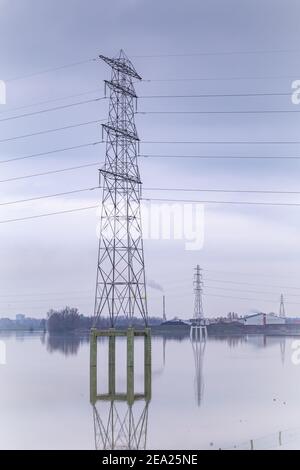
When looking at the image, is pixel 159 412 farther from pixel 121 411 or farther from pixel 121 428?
pixel 121 428

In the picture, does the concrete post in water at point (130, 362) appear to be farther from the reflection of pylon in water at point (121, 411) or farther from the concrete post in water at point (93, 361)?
the concrete post in water at point (93, 361)

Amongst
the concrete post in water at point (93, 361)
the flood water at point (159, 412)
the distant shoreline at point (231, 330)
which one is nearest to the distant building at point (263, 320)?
the distant shoreline at point (231, 330)

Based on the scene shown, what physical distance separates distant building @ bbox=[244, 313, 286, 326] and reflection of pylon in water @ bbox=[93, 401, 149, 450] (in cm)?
15493

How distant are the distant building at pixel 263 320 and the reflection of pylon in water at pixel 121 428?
6100 inches

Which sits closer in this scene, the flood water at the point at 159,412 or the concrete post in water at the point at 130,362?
the flood water at the point at 159,412

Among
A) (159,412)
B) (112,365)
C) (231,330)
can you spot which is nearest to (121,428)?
(159,412)

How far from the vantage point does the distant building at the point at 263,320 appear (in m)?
191

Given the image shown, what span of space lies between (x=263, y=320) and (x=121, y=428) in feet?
532

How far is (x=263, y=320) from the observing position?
625 feet

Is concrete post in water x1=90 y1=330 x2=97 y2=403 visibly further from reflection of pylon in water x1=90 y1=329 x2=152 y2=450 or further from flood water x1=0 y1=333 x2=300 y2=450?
flood water x1=0 y1=333 x2=300 y2=450

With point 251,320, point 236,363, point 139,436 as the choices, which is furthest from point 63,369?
point 251,320

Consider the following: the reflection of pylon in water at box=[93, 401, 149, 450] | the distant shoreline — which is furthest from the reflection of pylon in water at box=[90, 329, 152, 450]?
the distant shoreline
